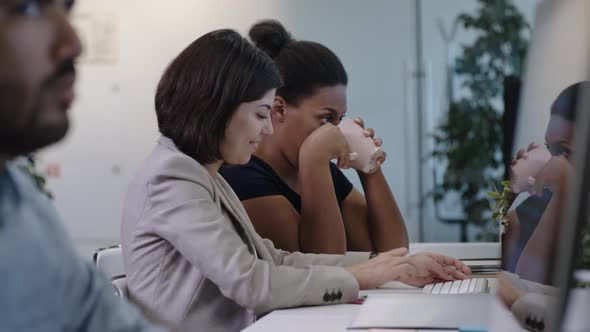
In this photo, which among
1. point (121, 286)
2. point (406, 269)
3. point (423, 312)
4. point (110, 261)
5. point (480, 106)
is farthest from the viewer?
point (480, 106)

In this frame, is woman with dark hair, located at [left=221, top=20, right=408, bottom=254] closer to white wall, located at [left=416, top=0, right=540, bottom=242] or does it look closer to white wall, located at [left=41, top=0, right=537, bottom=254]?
white wall, located at [left=41, top=0, right=537, bottom=254]

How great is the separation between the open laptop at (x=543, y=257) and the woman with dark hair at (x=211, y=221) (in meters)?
0.20

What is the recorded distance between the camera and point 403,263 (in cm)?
176

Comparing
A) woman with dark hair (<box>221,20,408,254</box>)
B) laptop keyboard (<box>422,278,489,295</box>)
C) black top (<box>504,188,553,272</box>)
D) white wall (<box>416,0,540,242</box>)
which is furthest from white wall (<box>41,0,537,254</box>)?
black top (<box>504,188,553,272</box>)

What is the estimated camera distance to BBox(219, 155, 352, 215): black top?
217 centimetres

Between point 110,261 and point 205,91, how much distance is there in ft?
1.59

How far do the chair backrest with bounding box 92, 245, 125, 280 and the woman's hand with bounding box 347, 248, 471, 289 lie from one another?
53 cm

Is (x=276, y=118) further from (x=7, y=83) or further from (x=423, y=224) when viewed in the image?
(x=423, y=224)

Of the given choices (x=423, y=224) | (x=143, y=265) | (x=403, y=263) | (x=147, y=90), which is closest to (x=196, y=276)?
(x=143, y=265)

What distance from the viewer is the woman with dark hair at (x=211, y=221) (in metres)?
1.53

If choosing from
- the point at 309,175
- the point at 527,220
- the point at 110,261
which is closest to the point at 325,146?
the point at 309,175

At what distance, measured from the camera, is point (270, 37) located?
236cm

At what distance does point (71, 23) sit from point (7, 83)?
0.08 metres

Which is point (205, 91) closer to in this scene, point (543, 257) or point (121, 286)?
point (121, 286)
